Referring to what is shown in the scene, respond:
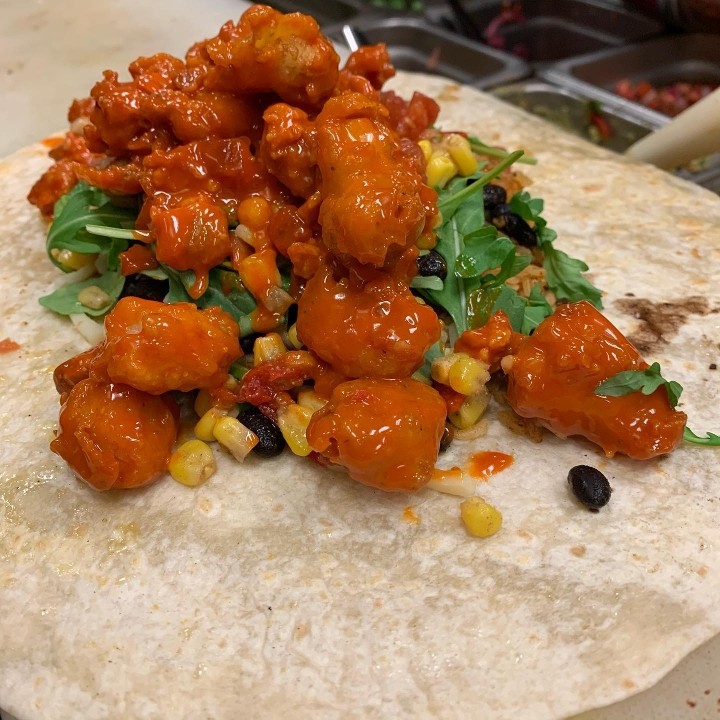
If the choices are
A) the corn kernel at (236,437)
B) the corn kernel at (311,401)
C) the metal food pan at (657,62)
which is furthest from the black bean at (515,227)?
the metal food pan at (657,62)

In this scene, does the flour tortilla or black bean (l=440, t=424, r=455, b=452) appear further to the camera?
black bean (l=440, t=424, r=455, b=452)

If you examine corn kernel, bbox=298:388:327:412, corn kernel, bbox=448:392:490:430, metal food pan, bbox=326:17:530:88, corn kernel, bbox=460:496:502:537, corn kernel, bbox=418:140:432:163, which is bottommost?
metal food pan, bbox=326:17:530:88

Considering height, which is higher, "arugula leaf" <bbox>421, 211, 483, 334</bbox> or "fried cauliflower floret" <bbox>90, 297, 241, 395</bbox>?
"fried cauliflower floret" <bbox>90, 297, 241, 395</bbox>

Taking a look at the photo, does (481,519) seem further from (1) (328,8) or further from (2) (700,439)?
(1) (328,8)

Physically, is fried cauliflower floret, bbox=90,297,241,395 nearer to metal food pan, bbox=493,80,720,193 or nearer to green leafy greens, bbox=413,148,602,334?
green leafy greens, bbox=413,148,602,334

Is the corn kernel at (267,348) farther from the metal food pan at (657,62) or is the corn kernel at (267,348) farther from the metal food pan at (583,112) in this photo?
→ the metal food pan at (657,62)

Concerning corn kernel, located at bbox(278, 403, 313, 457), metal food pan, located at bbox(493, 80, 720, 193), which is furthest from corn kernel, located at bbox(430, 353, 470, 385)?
metal food pan, located at bbox(493, 80, 720, 193)
